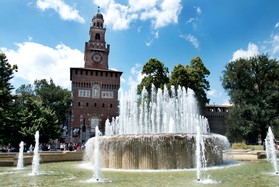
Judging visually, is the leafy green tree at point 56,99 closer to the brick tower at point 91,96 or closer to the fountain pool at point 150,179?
the brick tower at point 91,96

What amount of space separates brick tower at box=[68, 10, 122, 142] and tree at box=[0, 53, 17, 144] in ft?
67.0

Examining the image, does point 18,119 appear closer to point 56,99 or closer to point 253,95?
point 56,99

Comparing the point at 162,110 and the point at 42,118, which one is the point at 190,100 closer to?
the point at 162,110

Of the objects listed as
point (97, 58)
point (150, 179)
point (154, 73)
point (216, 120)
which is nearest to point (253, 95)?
point (154, 73)

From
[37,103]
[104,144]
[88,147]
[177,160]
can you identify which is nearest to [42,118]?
[37,103]

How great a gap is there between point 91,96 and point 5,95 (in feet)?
84.3

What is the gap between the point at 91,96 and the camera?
46.5 metres

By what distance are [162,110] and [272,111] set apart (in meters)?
15.0

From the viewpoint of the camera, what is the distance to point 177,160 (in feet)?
33.3

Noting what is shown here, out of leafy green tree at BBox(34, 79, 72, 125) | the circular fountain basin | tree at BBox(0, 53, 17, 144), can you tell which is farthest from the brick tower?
the circular fountain basin

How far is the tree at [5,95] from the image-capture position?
836 inches

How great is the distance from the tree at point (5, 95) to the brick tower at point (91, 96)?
20.4 m

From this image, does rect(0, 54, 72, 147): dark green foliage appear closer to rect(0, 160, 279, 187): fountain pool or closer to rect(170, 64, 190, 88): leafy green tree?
rect(0, 160, 279, 187): fountain pool

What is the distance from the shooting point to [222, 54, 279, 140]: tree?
1197 inches
